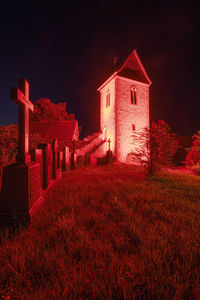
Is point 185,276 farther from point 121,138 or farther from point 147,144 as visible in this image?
point 121,138

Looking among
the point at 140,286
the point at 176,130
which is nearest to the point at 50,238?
the point at 140,286

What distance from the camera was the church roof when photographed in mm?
16131

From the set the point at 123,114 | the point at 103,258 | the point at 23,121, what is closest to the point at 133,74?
the point at 123,114

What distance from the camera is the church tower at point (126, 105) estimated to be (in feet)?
51.2

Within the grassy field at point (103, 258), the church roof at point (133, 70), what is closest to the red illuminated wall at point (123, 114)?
the church roof at point (133, 70)

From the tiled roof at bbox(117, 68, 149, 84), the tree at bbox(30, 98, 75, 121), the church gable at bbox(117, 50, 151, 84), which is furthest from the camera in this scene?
the tree at bbox(30, 98, 75, 121)

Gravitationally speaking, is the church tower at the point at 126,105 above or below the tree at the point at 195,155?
above

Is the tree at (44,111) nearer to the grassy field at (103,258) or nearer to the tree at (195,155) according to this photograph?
the tree at (195,155)

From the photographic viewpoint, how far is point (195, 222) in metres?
2.02

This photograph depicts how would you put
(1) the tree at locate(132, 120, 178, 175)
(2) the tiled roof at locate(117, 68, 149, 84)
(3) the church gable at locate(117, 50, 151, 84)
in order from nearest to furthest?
1. (1) the tree at locate(132, 120, 178, 175)
2. (2) the tiled roof at locate(117, 68, 149, 84)
3. (3) the church gable at locate(117, 50, 151, 84)

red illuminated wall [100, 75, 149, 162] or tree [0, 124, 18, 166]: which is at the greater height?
red illuminated wall [100, 75, 149, 162]

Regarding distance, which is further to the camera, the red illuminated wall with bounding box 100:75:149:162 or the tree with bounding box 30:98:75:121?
the tree with bounding box 30:98:75:121

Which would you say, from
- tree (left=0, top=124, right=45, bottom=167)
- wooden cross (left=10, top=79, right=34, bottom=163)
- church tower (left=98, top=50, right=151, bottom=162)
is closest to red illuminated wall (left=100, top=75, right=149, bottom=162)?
church tower (left=98, top=50, right=151, bottom=162)

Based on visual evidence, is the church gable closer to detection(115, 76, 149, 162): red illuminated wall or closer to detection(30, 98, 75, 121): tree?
detection(115, 76, 149, 162): red illuminated wall
